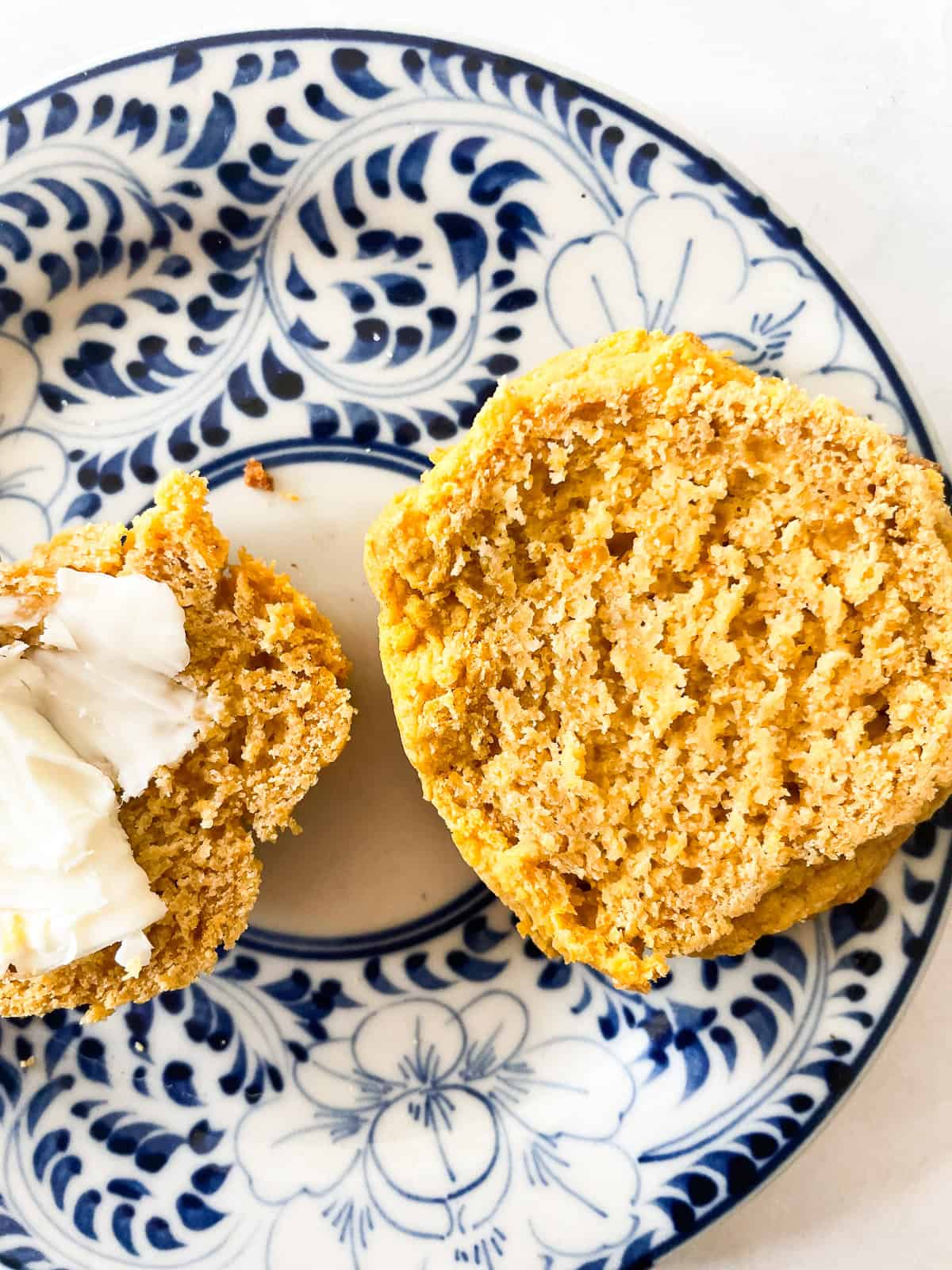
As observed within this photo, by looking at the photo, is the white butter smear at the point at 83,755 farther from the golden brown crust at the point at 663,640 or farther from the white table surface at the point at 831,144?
the white table surface at the point at 831,144

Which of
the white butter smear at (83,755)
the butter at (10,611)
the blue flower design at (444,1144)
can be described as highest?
the butter at (10,611)

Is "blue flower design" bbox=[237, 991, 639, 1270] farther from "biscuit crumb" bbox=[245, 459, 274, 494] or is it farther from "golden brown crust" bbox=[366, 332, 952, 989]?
"biscuit crumb" bbox=[245, 459, 274, 494]

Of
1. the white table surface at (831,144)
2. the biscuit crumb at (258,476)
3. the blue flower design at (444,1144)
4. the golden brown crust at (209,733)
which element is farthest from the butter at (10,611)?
the white table surface at (831,144)

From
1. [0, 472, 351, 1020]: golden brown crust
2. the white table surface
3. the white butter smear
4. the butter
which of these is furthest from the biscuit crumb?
the white table surface

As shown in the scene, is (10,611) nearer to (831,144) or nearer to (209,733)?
(209,733)

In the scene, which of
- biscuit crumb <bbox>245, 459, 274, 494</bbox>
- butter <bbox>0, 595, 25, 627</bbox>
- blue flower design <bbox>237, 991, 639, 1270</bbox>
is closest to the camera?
butter <bbox>0, 595, 25, 627</bbox>
